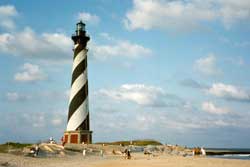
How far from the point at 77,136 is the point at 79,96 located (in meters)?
5.06

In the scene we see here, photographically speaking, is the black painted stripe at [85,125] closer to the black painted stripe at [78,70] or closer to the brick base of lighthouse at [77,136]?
the brick base of lighthouse at [77,136]

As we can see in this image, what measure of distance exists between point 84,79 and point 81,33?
707cm

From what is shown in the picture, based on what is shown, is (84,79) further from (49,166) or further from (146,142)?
(146,142)

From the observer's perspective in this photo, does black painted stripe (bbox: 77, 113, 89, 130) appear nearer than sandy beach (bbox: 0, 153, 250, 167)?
No

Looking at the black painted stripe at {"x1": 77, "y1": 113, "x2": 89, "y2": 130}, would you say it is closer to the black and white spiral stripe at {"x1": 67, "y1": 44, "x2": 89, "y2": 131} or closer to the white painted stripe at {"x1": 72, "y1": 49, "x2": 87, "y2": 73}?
the black and white spiral stripe at {"x1": 67, "y1": 44, "x2": 89, "y2": 131}

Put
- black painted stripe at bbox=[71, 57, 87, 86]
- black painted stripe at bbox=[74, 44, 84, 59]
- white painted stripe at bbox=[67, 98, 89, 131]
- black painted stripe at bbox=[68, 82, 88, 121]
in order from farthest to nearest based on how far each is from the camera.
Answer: black painted stripe at bbox=[74, 44, 84, 59], black painted stripe at bbox=[71, 57, 87, 86], black painted stripe at bbox=[68, 82, 88, 121], white painted stripe at bbox=[67, 98, 89, 131]

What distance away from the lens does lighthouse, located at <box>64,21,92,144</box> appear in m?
49.2

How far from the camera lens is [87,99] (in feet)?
166

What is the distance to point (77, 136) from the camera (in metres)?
49.2

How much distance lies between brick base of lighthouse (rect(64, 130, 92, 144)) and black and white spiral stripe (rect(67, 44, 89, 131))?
51 centimetres

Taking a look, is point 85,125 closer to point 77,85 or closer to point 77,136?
point 77,136

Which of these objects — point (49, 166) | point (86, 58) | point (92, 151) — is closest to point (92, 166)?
point (49, 166)

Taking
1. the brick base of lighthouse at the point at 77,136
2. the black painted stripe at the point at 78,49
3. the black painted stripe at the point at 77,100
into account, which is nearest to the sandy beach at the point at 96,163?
the brick base of lighthouse at the point at 77,136

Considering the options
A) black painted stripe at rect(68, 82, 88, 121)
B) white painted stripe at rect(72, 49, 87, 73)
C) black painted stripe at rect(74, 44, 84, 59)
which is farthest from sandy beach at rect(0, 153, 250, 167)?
black painted stripe at rect(74, 44, 84, 59)
